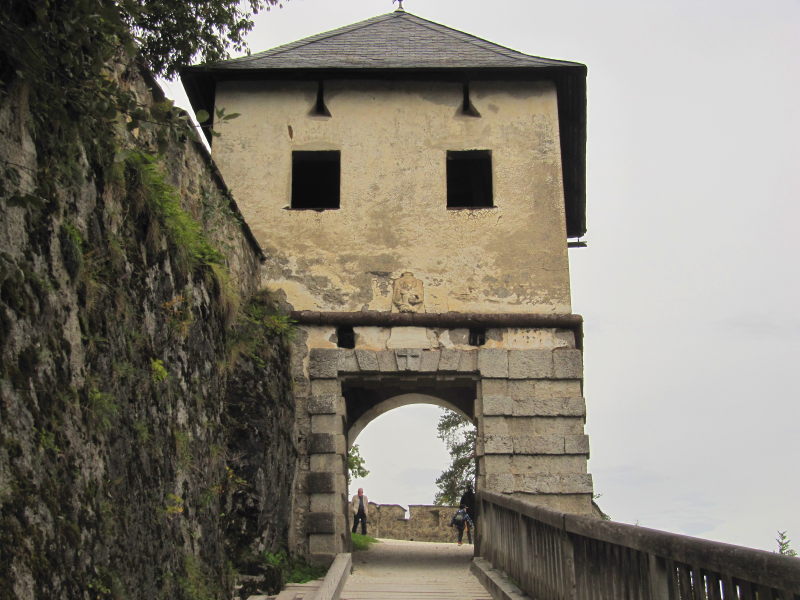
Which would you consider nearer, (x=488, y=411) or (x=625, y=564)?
(x=625, y=564)

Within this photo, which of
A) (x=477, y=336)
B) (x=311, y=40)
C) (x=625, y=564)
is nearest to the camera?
(x=625, y=564)

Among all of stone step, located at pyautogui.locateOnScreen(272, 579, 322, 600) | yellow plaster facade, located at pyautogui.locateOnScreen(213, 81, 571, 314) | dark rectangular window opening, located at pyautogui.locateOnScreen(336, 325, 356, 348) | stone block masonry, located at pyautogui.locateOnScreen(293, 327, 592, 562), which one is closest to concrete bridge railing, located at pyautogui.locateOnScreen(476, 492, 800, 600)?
stone step, located at pyautogui.locateOnScreen(272, 579, 322, 600)

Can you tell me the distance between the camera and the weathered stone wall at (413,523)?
73.9 ft

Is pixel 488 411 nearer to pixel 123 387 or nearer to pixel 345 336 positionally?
pixel 345 336

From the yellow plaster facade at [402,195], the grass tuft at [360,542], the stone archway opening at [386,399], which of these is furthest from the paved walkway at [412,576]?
the yellow plaster facade at [402,195]

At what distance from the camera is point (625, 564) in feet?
15.3

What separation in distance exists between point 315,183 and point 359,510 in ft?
23.8

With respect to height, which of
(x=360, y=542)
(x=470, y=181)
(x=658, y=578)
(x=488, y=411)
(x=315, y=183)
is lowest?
(x=360, y=542)

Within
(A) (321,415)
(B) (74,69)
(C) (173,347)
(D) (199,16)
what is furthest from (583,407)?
(B) (74,69)

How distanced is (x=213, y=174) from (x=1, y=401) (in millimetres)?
5881

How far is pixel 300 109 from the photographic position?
1330cm

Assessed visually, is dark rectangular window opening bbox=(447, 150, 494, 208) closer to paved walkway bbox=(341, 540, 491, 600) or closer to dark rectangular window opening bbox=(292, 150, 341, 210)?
dark rectangular window opening bbox=(292, 150, 341, 210)

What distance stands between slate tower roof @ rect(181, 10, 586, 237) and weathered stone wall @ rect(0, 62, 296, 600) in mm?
4329

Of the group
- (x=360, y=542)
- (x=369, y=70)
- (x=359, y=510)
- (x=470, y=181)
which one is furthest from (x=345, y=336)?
(x=359, y=510)
